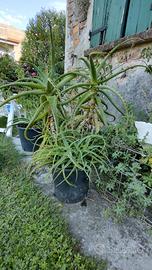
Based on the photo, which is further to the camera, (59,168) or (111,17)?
(111,17)

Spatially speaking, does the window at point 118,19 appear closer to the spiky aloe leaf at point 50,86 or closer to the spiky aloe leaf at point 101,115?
the spiky aloe leaf at point 101,115

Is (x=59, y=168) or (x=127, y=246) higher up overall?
(x=59, y=168)

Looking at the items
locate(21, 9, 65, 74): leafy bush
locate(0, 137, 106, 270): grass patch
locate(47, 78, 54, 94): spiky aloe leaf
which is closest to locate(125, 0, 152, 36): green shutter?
locate(47, 78, 54, 94): spiky aloe leaf

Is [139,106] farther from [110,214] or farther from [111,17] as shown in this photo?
[111,17]

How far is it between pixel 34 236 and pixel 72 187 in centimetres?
37

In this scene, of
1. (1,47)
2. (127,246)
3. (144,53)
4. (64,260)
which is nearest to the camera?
(64,260)

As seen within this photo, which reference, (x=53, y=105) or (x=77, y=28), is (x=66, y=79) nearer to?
(x=53, y=105)

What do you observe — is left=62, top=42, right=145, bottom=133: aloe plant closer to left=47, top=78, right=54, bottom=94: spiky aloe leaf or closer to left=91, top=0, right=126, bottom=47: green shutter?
left=47, top=78, right=54, bottom=94: spiky aloe leaf

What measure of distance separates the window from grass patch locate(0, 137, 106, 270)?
61.1 inches

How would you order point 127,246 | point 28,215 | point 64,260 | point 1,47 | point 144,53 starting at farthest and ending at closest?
point 1,47 → point 144,53 → point 28,215 → point 127,246 → point 64,260

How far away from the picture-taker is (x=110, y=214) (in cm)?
128

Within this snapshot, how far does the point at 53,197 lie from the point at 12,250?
0.48 m

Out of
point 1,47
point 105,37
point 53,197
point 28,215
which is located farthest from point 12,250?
point 1,47

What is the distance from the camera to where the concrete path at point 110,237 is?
102 cm
